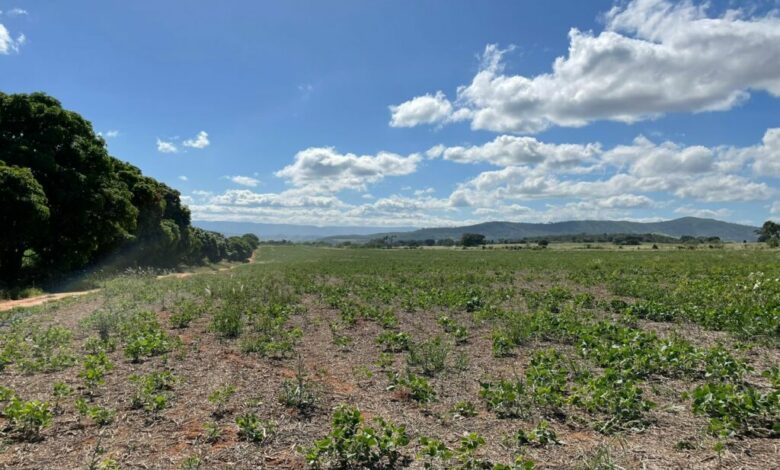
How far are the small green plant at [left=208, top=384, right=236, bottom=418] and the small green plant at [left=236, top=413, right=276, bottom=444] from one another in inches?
25.4

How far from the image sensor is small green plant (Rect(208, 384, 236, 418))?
5871mm

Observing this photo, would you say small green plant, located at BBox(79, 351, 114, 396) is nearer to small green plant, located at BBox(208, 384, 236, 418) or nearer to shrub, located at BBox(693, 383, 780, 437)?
small green plant, located at BBox(208, 384, 236, 418)

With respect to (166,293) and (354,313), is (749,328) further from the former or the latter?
(166,293)

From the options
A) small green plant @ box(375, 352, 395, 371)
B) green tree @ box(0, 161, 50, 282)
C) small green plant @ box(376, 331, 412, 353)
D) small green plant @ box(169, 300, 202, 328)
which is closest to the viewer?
small green plant @ box(375, 352, 395, 371)

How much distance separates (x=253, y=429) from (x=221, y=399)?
1.27 m

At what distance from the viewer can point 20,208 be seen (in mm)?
19797

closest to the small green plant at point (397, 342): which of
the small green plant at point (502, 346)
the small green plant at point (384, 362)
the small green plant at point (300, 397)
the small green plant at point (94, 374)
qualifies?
the small green plant at point (384, 362)

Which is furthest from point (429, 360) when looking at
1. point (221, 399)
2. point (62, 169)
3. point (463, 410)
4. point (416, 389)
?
point (62, 169)

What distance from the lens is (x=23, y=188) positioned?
1989 centimetres

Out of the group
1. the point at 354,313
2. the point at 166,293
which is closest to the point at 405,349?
the point at 354,313

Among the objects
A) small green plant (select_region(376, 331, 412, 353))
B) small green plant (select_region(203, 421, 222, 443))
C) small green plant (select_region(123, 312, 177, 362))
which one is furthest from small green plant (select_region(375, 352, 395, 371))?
small green plant (select_region(123, 312, 177, 362))

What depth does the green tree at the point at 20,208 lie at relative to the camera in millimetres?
19417

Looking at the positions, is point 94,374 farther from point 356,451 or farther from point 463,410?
point 463,410

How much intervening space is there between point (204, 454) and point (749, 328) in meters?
11.6
